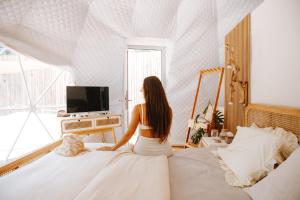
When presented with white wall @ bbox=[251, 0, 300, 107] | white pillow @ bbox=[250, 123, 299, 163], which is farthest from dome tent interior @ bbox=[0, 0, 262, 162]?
white pillow @ bbox=[250, 123, 299, 163]

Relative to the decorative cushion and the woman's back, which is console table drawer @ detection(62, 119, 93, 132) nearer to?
the decorative cushion

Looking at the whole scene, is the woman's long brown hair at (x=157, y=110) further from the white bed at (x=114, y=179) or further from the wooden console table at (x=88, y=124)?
the wooden console table at (x=88, y=124)

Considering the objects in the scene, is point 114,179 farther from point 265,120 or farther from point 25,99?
point 25,99

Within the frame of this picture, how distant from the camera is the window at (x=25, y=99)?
3924 mm

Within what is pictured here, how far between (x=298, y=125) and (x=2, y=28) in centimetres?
363

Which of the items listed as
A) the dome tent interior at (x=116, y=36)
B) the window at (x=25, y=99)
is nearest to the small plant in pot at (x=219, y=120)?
the dome tent interior at (x=116, y=36)

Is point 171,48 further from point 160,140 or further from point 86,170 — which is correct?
point 86,170

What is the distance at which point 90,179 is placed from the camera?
1.19 meters

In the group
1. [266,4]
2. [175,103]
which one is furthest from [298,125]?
[175,103]

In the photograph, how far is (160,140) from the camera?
1.83m

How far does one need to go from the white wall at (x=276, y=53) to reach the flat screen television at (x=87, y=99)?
251cm

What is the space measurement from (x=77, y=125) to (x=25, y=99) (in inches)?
68.7

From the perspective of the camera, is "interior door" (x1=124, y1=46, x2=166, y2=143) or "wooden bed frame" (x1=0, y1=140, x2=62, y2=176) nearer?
"wooden bed frame" (x1=0, y1=140, x2=62, y2=176)

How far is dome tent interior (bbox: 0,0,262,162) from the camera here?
9.73ft
